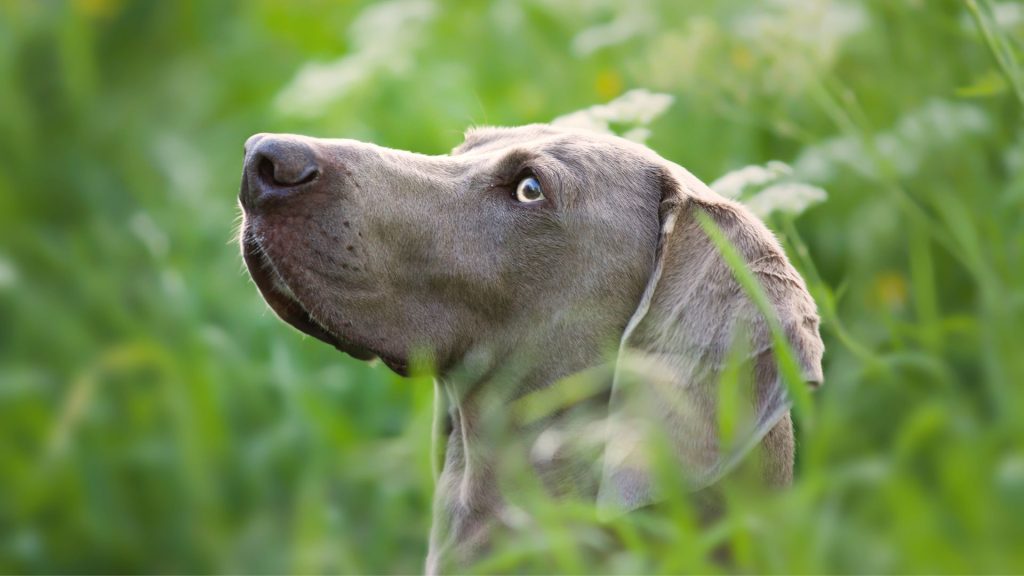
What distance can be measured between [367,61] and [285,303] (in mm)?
2241

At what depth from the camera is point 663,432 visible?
2537 mm

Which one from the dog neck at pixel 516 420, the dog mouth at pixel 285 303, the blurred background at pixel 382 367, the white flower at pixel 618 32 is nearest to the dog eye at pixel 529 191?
the dog neck at pixel 516 420

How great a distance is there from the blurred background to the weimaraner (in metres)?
0.18

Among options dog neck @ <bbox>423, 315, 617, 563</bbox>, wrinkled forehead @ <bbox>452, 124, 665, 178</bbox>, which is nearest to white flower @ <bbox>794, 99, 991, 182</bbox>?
wrinkled forehead @ <bbox>452, 124, 665, 178</bbox>

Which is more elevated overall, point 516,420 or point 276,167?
point 276,167

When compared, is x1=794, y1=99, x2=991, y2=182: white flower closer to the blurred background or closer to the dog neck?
the blurred background

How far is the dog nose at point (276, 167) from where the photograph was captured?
8.51 ft

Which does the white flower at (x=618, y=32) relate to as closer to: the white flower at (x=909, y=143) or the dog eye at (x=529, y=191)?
the white flower at (x=909, y=143)

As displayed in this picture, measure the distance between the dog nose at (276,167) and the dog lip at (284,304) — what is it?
93 millimetres

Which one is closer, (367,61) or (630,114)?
(630,114)

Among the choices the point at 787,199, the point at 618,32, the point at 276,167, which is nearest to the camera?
the point at 276,167

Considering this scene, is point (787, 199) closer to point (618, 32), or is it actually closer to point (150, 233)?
point (618, 32)

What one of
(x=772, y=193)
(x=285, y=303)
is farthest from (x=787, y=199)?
(x=285, y=303)

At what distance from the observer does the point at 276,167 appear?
8.52ft
